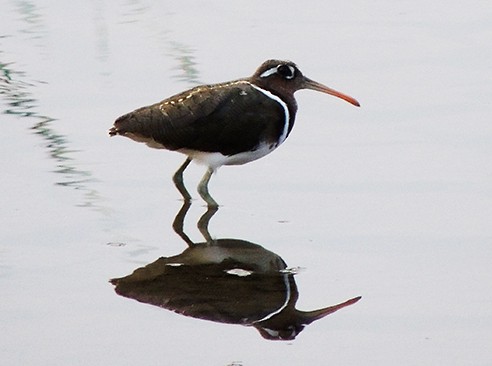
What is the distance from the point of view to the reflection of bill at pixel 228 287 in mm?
7270

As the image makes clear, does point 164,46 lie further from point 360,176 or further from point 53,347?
point 53,347

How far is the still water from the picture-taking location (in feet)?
23.3

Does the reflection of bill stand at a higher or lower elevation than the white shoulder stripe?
lower

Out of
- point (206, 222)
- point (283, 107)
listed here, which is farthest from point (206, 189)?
point (283, 107)

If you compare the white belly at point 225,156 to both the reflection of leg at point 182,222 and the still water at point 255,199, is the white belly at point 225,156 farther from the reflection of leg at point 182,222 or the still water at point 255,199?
the reflection of leg at point 182,222

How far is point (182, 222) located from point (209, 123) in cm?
68

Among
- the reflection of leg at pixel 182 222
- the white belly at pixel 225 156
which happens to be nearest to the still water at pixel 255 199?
the reflection of leg at pixel 182 222

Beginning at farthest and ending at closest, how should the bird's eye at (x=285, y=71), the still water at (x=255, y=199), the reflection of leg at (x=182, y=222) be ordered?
1. the bird's eye at (x=285, y=71)
2. the reflection of leg at (x=182, y=222)
3. the still water at (x=255, y=199)

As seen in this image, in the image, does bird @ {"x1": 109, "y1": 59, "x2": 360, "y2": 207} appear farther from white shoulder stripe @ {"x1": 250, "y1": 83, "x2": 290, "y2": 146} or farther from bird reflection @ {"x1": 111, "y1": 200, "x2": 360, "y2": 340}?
bird reflection @ {"x1": 111, "y1": 200, "x2": 360, "y2": 340}

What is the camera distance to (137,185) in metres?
9.17

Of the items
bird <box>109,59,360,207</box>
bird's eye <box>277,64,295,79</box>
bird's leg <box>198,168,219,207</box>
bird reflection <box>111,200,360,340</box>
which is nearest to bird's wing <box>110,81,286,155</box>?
bird <box>109,59,360,207</box>

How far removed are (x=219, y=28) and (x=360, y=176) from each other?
3413 mm

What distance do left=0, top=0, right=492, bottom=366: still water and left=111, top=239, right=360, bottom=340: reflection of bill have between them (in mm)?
14

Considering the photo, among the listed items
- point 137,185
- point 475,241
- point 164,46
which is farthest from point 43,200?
point 164,46
